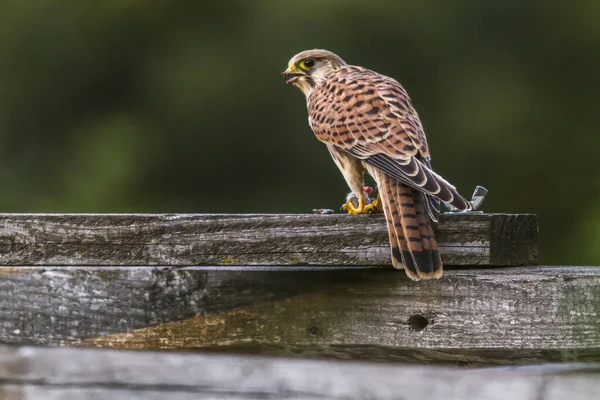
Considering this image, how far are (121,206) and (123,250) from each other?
6038mm

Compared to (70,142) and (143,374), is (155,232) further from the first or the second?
(70,142)

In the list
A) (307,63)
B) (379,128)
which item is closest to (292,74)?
(307,63)

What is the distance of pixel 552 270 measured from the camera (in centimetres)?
255

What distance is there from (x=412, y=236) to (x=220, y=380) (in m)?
1.13

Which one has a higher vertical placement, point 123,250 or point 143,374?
point 123,250

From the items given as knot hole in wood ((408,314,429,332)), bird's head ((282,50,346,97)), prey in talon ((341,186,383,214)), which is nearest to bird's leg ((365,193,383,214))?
prey in talon ((341,186,383,214))

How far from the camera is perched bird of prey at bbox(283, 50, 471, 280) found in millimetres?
2576

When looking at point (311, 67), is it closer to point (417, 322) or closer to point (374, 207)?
point (374, 207)

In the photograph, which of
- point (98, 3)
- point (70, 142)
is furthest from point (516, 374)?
point (98, 3)

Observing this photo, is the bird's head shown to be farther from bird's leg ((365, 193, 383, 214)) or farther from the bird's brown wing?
bird's leg ((365, 193, 383, 214))

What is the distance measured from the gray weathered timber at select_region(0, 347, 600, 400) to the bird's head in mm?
1170

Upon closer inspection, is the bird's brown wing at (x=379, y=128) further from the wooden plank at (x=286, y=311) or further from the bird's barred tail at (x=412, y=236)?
the wooden plank at (x=286, y=311)

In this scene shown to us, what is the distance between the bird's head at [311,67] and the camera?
4145 mm

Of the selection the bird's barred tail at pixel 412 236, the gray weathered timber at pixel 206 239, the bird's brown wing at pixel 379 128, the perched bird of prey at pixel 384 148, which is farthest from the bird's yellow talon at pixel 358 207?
the gray weathered timber at pixel 206 239
